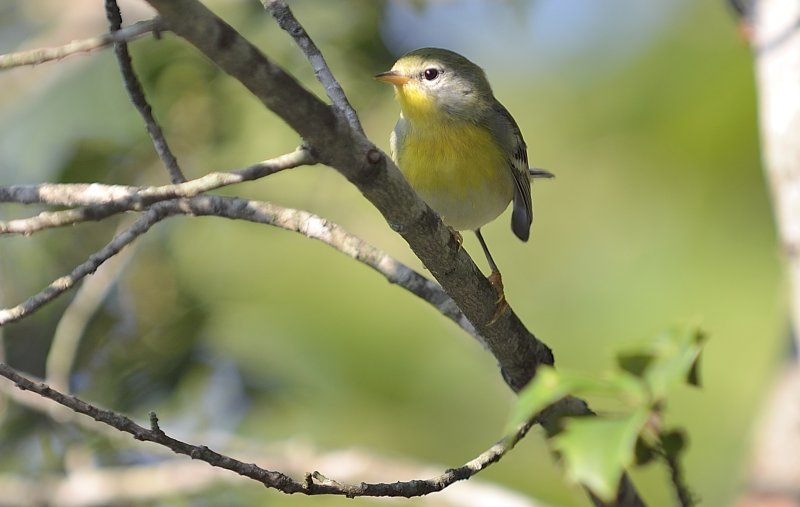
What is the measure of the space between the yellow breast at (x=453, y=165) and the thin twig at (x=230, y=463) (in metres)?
1.42

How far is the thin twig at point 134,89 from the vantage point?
192 cm

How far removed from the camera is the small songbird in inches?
132

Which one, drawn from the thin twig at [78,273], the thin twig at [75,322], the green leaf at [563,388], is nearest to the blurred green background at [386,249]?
the thin twig at [75,322]

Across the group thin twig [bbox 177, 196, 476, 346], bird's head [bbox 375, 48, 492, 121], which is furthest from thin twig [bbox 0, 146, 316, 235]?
bird's head [bbox 375, 48, 492, 121]

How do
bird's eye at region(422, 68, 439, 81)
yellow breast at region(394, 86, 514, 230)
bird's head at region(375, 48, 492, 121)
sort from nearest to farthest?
yellow breast at region(394, 86, 514, 230) → bird's head at region(375, 48, 492, 121) → bird's eye at region(422, 68, 439, 81)

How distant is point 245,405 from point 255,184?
1.14 m

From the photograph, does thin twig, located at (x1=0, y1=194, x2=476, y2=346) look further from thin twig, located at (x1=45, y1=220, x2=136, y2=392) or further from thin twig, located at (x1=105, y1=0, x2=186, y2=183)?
thin twig, located at (x1=45, y1=220, x2=136, y2=392)

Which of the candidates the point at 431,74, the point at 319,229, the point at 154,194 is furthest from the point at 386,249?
the point at 154,194

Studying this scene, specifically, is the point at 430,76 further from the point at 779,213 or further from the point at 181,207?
the point at 181,207

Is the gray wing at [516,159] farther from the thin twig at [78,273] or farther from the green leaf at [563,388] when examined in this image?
the green leaf at [563,388]

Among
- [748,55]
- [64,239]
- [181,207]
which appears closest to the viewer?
[181,207]

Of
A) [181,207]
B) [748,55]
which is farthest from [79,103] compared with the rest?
[748,55]

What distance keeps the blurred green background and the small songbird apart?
0.97m

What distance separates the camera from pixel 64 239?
14.3 feet
